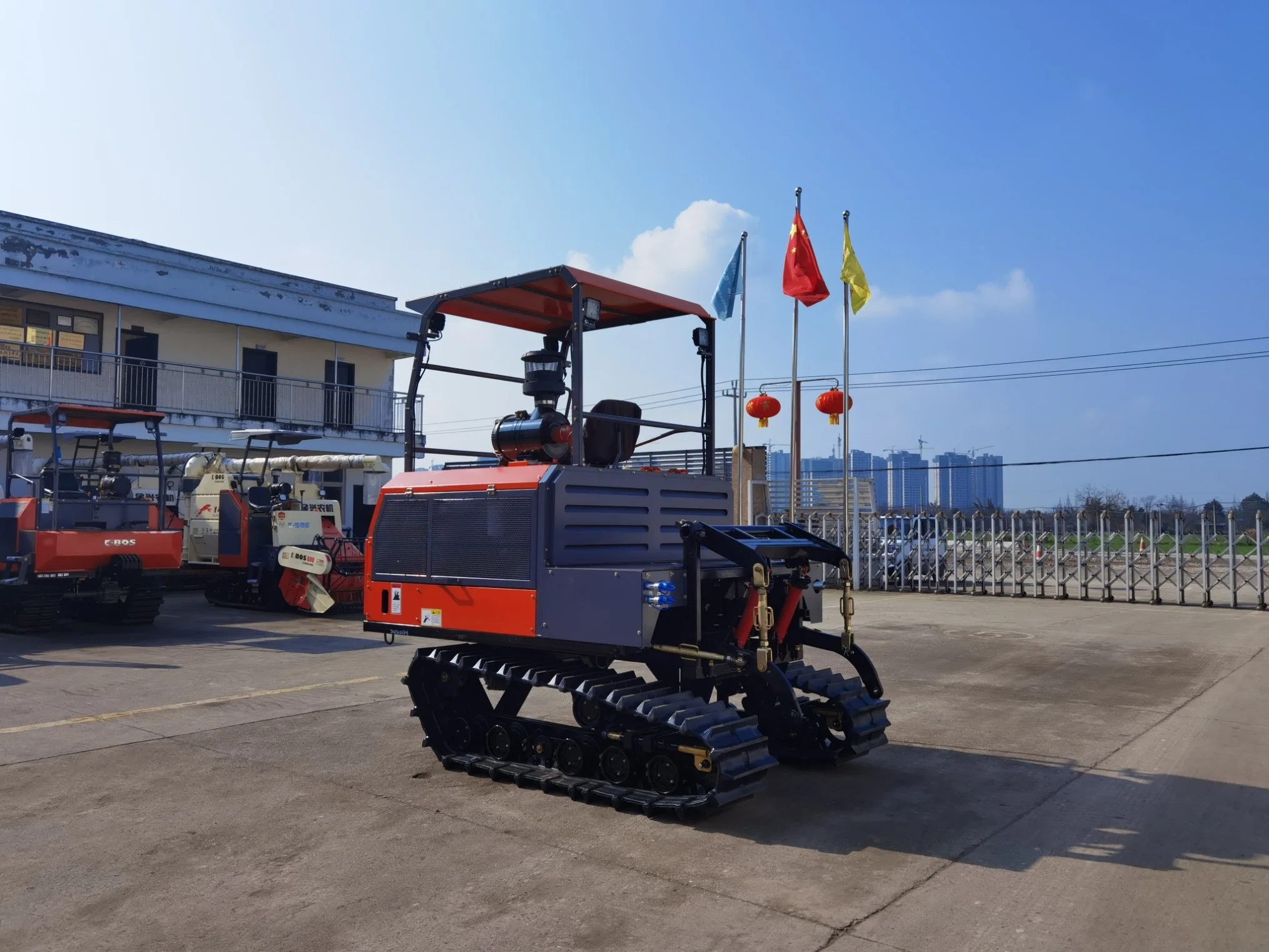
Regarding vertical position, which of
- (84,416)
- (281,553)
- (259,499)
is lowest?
(281,553)

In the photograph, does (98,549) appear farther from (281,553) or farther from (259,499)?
(259,499)

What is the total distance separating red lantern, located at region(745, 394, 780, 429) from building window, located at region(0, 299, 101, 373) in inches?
573

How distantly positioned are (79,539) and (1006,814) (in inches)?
498

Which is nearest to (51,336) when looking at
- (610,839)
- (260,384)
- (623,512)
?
(260,384)

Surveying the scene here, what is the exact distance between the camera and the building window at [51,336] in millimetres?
21500

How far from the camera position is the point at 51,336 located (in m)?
22.2

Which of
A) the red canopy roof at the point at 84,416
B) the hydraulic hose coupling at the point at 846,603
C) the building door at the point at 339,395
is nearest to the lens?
the hydraulic hose coupling at the point at 846,603

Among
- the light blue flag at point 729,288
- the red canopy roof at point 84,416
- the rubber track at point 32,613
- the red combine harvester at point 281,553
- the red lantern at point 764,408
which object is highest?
the light blue flag at point 729,288

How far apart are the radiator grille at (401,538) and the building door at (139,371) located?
690 inches

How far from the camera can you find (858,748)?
6.68m

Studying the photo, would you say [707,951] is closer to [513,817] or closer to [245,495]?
[513,817]

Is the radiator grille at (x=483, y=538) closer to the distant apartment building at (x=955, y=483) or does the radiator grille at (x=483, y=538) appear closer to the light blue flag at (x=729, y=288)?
the light blue flag at (x=729, y=288)

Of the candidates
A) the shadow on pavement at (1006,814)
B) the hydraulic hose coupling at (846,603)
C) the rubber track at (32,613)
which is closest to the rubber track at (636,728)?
the shadow on pavement at (1006,814)

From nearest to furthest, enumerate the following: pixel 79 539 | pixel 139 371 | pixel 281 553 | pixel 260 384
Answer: pixel 79 539
pixel 281 553
pixel 139 371
pixel 260 384
